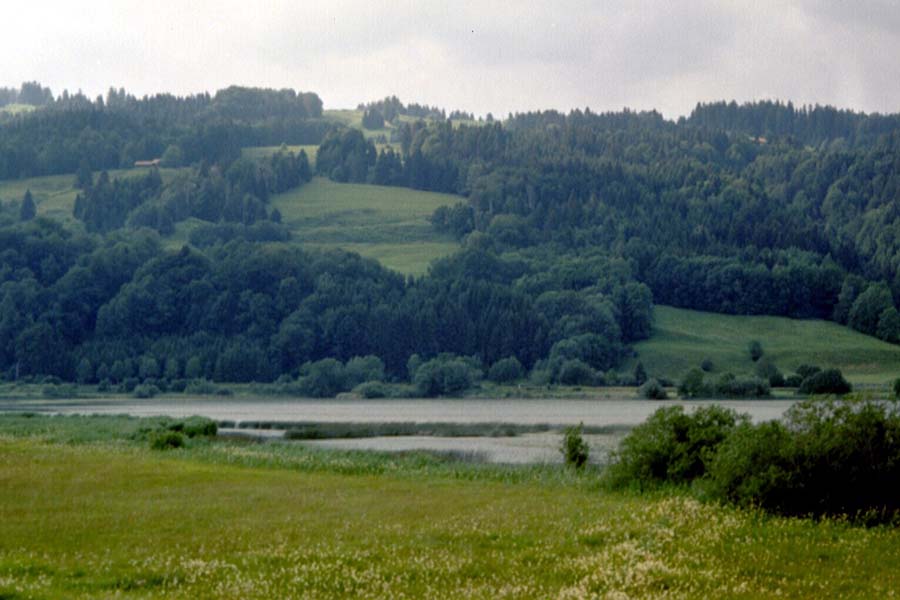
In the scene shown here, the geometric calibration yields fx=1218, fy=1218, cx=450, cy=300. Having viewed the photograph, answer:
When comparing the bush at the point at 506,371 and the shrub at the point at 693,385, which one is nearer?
the shrub at the point at 693,385

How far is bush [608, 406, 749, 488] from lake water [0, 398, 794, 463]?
499 inches

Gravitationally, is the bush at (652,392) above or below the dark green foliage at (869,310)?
below

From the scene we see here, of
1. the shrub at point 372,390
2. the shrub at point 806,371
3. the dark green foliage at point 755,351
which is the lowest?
the shrub at point 372,390

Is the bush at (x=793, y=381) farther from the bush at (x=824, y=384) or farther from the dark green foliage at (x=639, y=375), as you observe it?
the dark green foliage at (x=639, y=375)

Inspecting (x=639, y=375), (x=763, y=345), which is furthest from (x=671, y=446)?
(x=763, y=345)

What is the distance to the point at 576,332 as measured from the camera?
171125 mm

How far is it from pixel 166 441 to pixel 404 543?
3677 cm

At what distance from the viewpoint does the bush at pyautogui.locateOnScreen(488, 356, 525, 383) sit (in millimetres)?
166625

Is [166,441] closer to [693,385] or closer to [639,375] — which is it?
[693,385]

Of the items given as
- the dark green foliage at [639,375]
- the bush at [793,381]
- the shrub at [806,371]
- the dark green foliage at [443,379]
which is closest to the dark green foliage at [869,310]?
the shrub at [806,371]

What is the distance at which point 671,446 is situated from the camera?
40250 mm

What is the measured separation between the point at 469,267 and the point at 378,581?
17636cm

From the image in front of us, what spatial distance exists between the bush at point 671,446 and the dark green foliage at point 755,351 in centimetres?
12985

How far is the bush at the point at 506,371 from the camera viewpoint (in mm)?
166625
